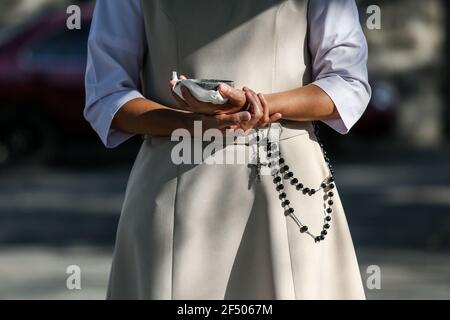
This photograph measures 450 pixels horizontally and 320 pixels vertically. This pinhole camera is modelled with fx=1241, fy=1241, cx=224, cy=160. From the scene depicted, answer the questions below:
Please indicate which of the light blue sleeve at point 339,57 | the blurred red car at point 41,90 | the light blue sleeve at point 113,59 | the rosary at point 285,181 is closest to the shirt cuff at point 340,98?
the light blue sleeve at point 339,57

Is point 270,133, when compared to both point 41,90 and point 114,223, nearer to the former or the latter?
point 114,223

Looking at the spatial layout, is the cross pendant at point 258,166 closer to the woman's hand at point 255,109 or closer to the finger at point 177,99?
the woman's hand at point 255,109

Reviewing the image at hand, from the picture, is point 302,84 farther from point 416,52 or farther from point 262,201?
point 416,52

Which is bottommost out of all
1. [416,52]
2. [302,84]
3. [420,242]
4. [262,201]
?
[420,242]

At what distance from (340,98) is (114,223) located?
6250 mm

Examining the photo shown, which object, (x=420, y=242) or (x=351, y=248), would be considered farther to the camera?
(x=420, y=242)

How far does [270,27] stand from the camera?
3.04 meters

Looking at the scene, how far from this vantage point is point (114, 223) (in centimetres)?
916

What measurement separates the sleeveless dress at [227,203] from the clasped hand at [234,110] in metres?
0.11

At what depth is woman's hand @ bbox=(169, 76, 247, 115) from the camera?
113 inches

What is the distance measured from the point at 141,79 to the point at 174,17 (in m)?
0.21

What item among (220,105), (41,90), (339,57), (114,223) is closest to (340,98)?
(339,57)
